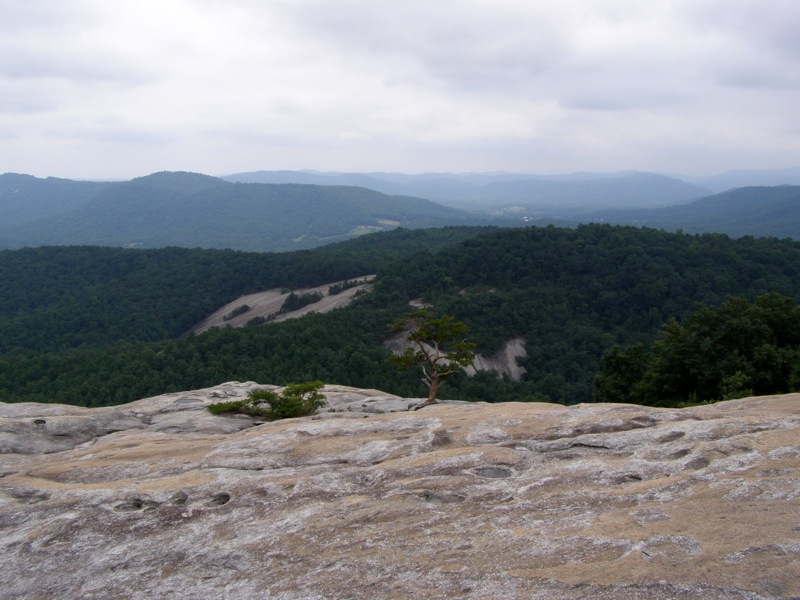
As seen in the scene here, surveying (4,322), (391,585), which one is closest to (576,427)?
(391,585)

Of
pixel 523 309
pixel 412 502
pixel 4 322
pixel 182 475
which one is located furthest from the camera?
pixel 4 322

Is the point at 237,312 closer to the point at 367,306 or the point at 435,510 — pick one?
the point at 367,306

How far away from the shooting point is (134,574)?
1245 centimetres

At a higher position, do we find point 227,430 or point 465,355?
point 465,355

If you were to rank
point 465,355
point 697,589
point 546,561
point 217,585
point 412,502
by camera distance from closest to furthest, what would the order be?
point 697,589
point 546,561
point 217,585
point 412,502
point 465,355

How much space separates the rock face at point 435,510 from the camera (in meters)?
10.1

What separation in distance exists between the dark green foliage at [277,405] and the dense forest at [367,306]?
26.0 meters

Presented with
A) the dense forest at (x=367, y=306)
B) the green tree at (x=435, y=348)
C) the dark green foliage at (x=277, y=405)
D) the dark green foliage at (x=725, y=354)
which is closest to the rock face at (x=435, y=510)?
the dark green foliage at (x=277, y=405)

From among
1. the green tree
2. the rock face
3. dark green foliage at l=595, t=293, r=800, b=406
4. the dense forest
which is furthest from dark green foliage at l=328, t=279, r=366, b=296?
the rock face

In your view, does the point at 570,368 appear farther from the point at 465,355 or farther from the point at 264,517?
the point at 264,517

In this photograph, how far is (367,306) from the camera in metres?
100

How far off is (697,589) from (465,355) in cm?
2205

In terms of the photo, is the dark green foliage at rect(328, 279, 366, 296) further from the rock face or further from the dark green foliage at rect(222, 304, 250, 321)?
the rock face

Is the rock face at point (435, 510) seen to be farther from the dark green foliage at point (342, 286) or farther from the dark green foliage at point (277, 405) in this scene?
the dark green foliage at point (342, 286)
